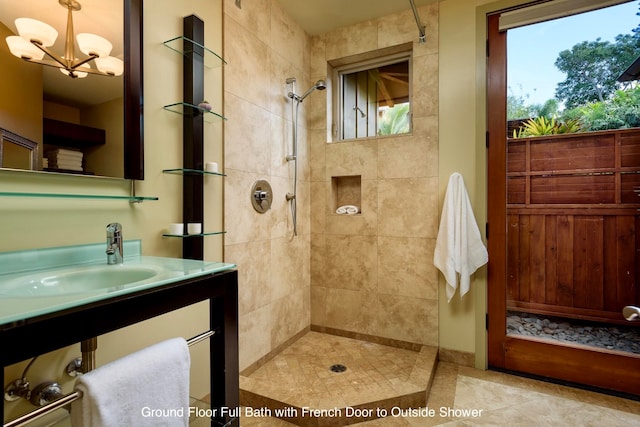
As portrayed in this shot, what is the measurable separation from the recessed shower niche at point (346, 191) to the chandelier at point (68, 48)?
1.83 meters

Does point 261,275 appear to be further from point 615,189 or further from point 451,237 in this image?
point 615,189

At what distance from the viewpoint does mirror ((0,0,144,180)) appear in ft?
3.46

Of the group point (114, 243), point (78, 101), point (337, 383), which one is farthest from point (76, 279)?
point (337, 383)

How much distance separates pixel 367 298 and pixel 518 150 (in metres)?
1.60

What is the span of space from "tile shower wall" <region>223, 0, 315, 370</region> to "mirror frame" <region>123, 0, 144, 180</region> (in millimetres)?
553

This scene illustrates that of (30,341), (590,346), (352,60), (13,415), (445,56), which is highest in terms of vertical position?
(352,60)

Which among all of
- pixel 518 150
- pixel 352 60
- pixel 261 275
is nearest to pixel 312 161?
pixel 352 60

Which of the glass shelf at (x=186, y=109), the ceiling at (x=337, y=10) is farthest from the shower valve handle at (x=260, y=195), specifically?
the ceiling at (x=337, y=10)

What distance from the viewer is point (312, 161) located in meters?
2.82

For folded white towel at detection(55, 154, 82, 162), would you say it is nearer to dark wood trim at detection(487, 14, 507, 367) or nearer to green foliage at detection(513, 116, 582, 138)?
dark wood trim at detection(487, 14, 507, 367)

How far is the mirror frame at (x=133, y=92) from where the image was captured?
1347 mm

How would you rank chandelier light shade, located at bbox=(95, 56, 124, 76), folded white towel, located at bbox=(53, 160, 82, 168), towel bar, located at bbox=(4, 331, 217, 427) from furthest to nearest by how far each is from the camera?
chandelier light shade, located at bbox=(95, 56, 124, 76)
folded white towel, located at bbox=(53, 160, 82, 168)
towel bar, located at bbox=(4, 331, 217, 427)

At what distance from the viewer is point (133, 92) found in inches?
53.8

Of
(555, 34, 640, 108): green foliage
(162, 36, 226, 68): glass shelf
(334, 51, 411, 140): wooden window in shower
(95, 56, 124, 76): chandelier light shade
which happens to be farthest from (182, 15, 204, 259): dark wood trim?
(555, 34, 640, 108): green foliage
